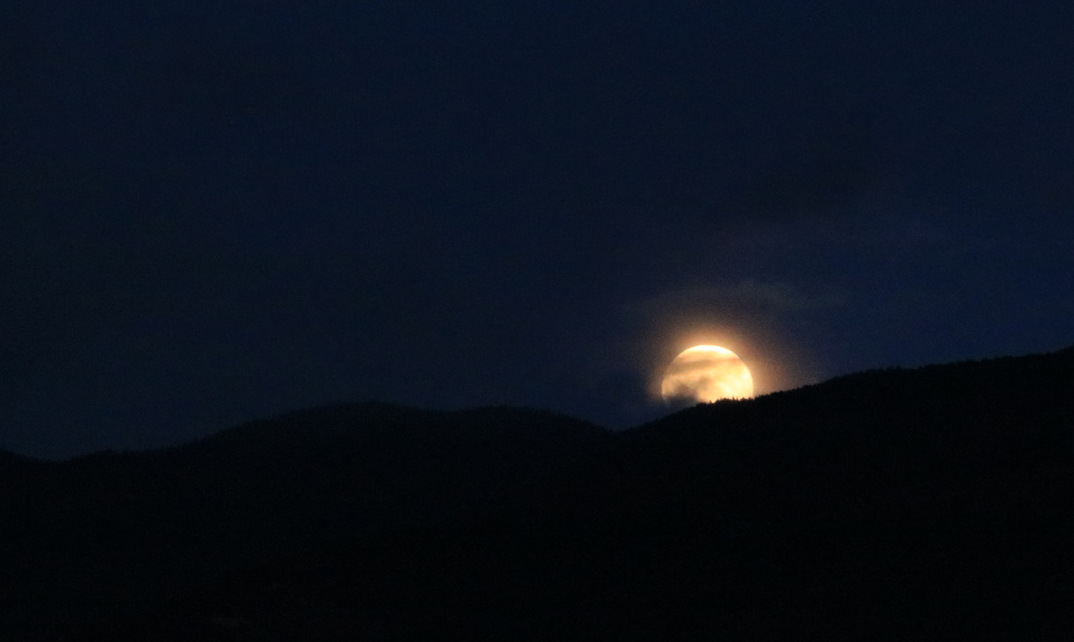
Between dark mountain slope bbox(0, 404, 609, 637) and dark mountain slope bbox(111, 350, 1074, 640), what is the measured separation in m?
10.4

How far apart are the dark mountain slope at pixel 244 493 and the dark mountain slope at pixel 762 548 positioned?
1035cm

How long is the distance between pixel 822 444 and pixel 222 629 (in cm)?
2163

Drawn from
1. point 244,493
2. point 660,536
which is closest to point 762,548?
point 660,536

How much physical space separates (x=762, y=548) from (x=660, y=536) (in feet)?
12.1

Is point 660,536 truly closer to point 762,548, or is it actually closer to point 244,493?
point 762,548

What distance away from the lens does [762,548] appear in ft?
99.8

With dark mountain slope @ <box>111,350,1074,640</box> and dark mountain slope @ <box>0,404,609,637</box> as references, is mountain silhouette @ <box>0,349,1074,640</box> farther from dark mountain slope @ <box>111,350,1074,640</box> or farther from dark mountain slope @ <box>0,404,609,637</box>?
dark mountain slope @ <box>0,404,609,637</box>

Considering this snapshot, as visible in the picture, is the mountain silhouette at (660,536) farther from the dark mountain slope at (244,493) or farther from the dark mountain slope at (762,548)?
the dark mountain slope at (244,493)

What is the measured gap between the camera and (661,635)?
2494 centimetres

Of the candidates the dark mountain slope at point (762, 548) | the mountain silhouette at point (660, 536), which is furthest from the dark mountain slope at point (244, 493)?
the dark mountain slope at point (762, 548)

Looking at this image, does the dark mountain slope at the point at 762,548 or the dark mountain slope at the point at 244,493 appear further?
the dark mountain slope at the point at 244,493

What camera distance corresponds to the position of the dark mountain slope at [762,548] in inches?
964

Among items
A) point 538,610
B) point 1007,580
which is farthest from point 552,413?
point 1007,580

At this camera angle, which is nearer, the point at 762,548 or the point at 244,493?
the point at 762,548
